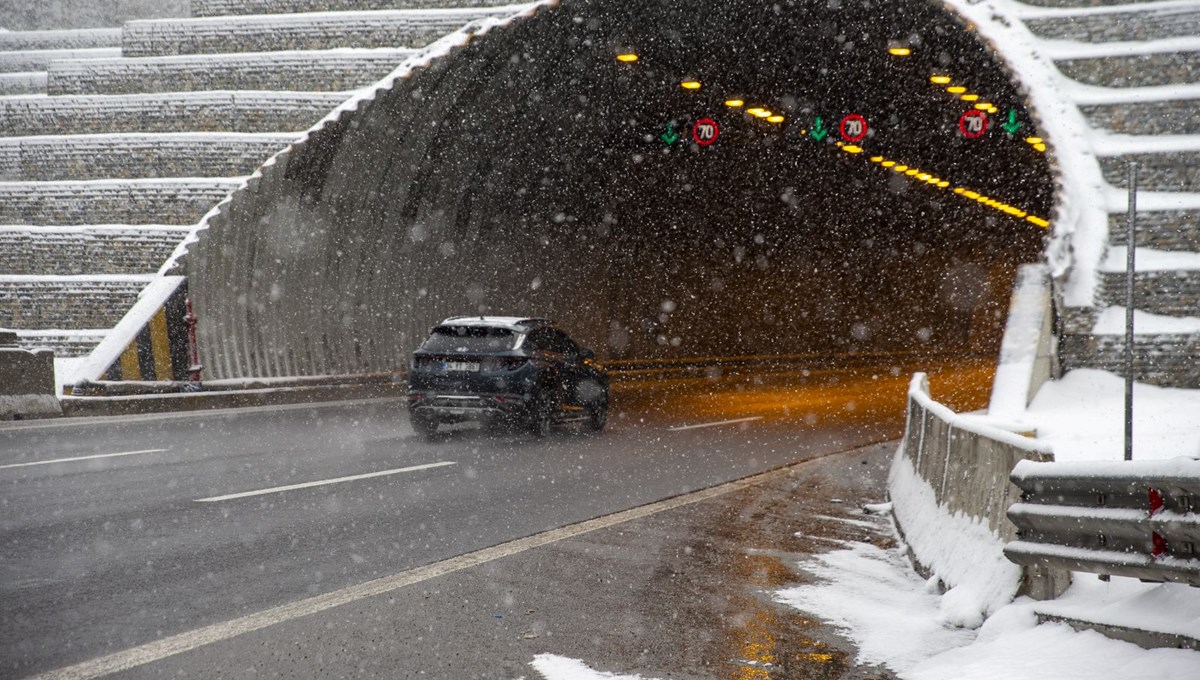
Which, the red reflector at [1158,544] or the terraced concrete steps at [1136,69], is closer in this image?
the red reflector at [1158,544]

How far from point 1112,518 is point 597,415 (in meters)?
13.4

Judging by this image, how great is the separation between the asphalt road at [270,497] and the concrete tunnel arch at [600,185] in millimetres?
3896

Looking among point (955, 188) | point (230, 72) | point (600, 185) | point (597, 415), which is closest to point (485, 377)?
point (597, 415)

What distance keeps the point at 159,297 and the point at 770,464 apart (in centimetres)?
1229

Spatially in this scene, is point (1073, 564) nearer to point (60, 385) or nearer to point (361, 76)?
point (60, 385)

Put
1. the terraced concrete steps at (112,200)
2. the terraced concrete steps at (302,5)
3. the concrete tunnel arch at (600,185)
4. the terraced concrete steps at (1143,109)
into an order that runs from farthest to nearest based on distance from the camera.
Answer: the terraced concrete steps at (302,5) → the terraced concrete steps at (112,200) → the concrete tunnel arch at (600,185) → the terraced concrete steps at (1143,109)

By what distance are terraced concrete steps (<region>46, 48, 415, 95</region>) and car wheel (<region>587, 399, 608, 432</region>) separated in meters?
13.8

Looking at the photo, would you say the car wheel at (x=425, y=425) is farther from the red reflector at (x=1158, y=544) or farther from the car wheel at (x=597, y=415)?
the red reflector at (x=1158, y=544)

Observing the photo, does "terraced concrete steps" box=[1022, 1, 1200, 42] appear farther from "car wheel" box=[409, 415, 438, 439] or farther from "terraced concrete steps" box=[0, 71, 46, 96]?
"terraced concrete steps" box=[0, 71, 46, 96]

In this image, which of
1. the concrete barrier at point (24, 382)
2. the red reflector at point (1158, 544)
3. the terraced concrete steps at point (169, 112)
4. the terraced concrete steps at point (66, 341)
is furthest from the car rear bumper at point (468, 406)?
the terraced concrete steps at point (169, 112)

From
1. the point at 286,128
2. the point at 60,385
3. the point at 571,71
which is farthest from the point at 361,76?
the point at 60,385

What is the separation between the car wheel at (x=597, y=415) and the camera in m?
18.7

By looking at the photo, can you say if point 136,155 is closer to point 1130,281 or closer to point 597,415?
point 597,415

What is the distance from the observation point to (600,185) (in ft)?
101
